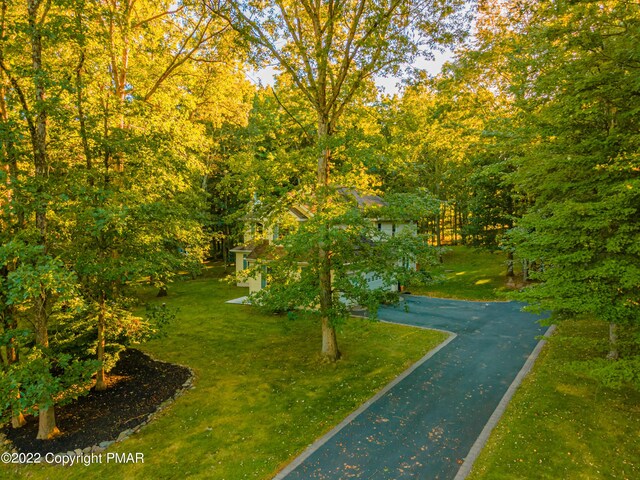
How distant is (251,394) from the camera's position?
10281mm

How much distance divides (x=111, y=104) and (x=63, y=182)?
10.1 feet

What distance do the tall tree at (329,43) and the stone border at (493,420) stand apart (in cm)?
494

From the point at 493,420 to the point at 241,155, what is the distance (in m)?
11.0

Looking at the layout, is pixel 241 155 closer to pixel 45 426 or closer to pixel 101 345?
pixel 101 345

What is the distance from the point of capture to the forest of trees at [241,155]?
6.83 m

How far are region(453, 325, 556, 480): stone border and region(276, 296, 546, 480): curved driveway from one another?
0.13m

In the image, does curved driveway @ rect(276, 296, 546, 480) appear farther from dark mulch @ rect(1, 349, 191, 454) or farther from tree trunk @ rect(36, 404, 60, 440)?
tree trunk @ rect(36, 404, 60, 440)

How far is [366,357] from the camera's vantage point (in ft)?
42.2

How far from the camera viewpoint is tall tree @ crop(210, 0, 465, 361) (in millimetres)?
10727

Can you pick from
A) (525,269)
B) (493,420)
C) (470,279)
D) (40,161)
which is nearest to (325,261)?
(493,420)

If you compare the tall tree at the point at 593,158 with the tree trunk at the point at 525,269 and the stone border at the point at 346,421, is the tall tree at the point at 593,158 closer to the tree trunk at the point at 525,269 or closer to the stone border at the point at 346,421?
the stone border at the point at 346,421

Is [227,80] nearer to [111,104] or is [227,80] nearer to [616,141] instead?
[111,104]

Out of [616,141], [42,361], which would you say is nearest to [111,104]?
[42,361]
